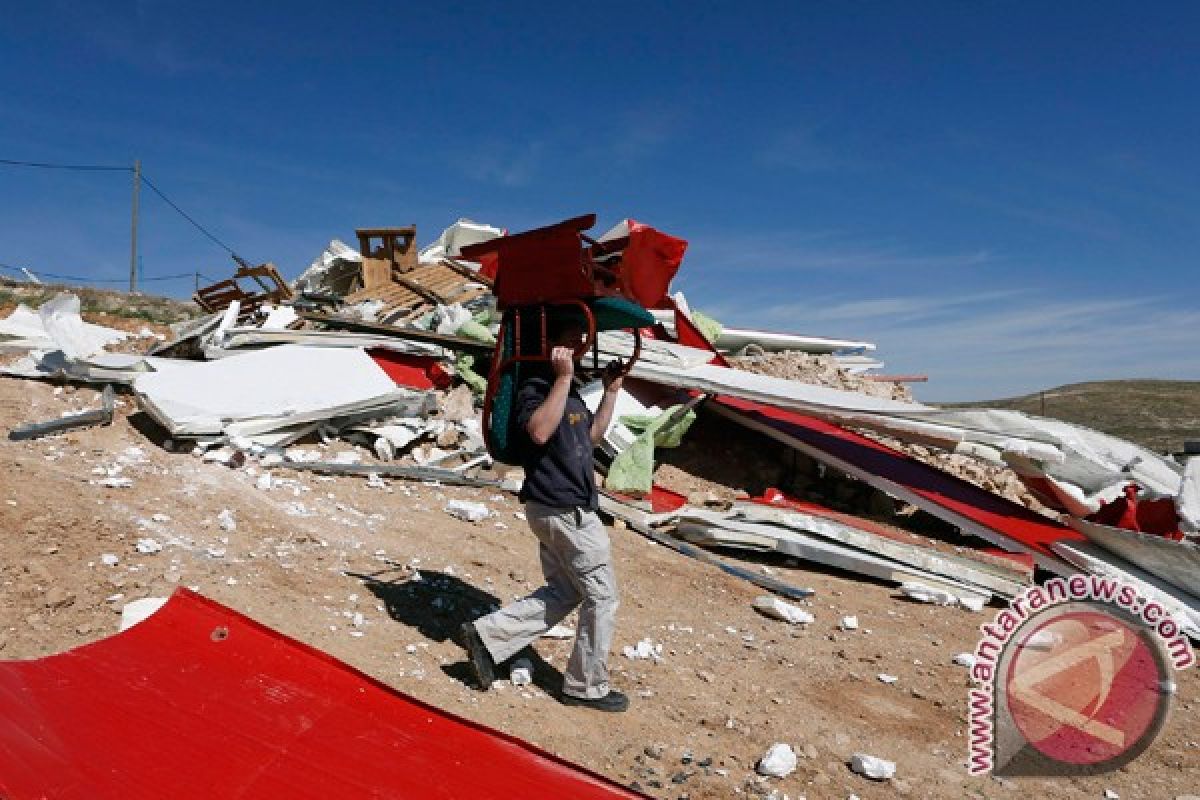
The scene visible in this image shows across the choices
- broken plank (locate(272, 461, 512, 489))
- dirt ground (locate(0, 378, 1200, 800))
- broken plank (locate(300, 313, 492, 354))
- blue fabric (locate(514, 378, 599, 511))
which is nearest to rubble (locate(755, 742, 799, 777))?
dirt ground (locate(0, 378, 1200, 800))

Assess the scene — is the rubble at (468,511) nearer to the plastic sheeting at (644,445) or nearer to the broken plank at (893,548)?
the plastic sheeting at (644,445)

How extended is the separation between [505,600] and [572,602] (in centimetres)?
108

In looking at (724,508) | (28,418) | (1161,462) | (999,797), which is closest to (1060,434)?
(1161,462)

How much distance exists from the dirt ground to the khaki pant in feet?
0.55

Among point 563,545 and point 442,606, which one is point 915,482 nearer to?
point 442,606

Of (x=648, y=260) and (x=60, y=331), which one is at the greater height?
(x=648, y=260)

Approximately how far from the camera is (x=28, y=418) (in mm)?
5871

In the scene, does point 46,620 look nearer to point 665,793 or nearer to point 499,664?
point 499,664

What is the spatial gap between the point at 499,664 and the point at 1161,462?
220 inches

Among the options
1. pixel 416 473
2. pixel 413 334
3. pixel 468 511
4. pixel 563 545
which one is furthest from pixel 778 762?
pixel 413 334

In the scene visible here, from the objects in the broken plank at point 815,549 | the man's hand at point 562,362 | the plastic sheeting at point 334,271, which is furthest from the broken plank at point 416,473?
the plastic sheeting at point 334,271

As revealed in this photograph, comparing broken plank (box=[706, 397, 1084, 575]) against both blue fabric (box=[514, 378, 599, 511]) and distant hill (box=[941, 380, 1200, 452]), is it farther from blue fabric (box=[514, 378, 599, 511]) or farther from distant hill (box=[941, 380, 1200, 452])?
distant hill (box=[941, 380, 1200, 452])

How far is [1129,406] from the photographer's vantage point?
21531 mm

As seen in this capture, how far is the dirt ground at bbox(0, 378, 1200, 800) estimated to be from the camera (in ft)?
10.0
